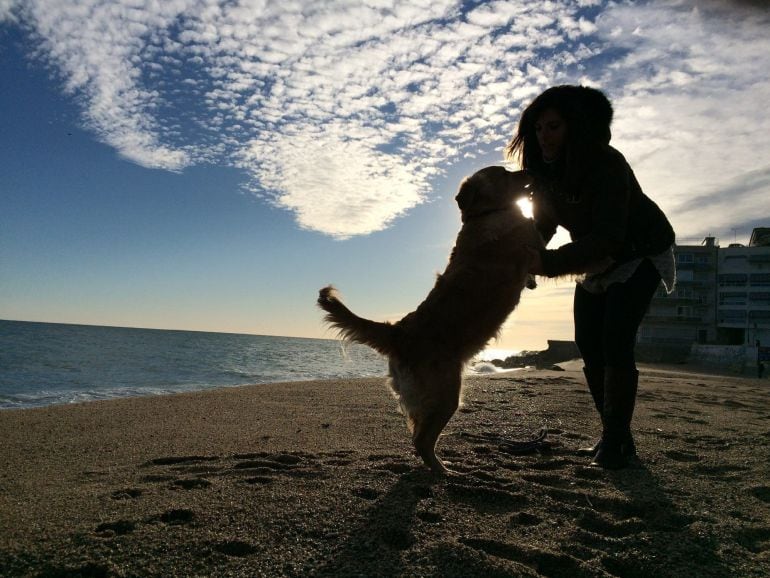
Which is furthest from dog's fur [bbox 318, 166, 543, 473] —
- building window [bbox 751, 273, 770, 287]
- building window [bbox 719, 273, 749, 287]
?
building window [bbox 719, 273, 749, 287]

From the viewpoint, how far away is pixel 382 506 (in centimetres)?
222

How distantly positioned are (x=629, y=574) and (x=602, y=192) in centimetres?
200

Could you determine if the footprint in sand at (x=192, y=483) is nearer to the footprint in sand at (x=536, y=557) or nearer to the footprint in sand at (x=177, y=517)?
the footprint in sand at (x=177, y=517)

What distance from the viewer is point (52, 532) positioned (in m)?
1.93

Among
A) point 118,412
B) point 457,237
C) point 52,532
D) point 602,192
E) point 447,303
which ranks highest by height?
point 602,192

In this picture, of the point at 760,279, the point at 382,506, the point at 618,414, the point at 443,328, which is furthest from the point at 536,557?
the point at 760,279

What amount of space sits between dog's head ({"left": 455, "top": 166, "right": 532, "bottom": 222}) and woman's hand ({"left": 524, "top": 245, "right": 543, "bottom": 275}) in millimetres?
461

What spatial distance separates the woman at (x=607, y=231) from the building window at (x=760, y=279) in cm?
5049

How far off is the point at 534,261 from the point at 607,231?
443 mm

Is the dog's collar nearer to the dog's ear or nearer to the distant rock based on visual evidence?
the dog's ear

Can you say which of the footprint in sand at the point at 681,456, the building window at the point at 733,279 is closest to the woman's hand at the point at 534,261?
the footprint in sand at the point at 681,456

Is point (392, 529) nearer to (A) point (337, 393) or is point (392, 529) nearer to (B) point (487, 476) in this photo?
(B) point (487, 476)

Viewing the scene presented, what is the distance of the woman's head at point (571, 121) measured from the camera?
118 inches

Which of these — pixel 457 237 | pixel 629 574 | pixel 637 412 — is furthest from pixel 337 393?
pixel 629 574
